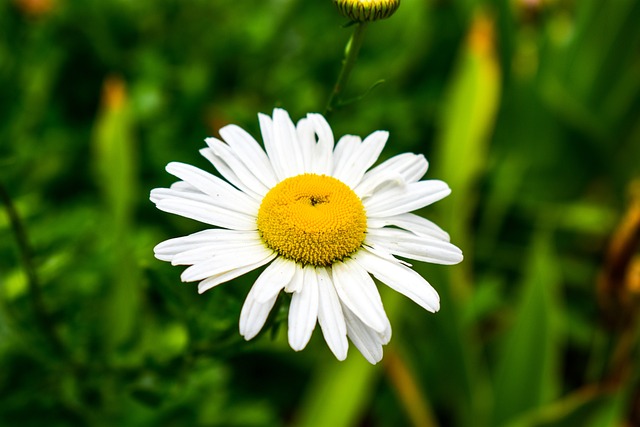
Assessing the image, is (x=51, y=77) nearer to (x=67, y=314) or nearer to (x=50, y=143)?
(x=50, y=143)

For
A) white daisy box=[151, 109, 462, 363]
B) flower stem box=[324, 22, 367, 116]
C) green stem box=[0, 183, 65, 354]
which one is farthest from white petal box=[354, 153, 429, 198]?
green stem box=[0, 183, 65, 354]

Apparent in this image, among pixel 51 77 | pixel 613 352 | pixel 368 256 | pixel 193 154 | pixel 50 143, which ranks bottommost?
pixel 613 352

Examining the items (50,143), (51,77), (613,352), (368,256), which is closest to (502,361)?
(613,352)

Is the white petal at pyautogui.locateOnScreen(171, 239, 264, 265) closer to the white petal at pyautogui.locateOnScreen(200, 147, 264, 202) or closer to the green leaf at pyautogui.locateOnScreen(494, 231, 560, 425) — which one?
the white petal at pyautogui.locateOnScreen(200, 147, 264, 202)

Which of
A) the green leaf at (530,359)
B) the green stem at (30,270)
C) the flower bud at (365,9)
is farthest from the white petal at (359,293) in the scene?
the green leaf at (530,359)

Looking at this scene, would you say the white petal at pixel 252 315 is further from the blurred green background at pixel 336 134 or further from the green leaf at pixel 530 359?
the green leaf at pixel 530 359

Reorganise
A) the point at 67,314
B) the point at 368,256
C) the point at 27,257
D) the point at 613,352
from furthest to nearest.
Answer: the point at 613,352, the point at 67,314, the point at 27,257, the point at 368,256
